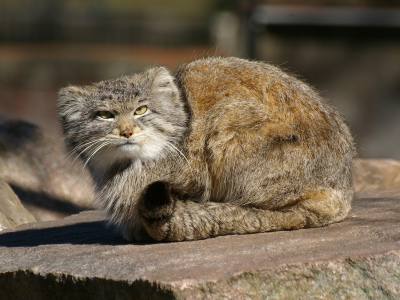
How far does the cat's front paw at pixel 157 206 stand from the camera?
14.5 feet

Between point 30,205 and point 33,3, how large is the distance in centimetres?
1301

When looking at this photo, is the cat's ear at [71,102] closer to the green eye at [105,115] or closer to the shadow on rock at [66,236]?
the green eye at [105,115]

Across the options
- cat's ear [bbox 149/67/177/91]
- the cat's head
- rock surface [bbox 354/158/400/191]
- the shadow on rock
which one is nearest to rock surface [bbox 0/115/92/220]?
the shadow on rock

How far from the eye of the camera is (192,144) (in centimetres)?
515

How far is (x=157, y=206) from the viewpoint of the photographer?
4430 mm

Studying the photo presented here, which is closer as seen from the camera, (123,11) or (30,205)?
(30,205)

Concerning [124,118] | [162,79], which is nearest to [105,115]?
[124,118]

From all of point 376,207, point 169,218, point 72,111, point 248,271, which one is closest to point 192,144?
point 169,218

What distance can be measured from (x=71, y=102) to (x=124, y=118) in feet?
2.57

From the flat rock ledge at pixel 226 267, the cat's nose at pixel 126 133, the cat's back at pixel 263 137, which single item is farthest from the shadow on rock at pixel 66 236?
the cat's back at pixel 263 137

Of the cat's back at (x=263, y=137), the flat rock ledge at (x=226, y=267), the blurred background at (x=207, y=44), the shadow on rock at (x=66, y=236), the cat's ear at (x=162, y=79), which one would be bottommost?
the shadow on rock at (x=66, y=236)

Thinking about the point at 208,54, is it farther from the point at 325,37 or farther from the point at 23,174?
the point at 325,37

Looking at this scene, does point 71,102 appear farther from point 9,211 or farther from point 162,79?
point 9,211

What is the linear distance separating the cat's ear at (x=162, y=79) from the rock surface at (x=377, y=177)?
13.5ft
